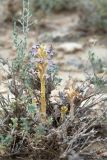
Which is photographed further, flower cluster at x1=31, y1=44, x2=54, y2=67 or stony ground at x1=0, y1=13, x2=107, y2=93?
stony ground at x1=0, y1=13, x2=107, y2=93

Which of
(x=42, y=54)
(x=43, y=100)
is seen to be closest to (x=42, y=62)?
(x=42, y=54)

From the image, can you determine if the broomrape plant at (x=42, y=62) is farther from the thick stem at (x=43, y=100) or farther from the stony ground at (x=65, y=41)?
the stony ground at (x=65, y=41)

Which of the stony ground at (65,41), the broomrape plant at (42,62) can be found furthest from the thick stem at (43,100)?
the stony ground at (65,41)

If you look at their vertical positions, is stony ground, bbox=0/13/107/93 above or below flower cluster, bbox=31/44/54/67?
above

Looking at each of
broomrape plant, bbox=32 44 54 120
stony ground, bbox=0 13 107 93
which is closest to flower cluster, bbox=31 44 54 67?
broomrape plant, bbox=32 44 54 120

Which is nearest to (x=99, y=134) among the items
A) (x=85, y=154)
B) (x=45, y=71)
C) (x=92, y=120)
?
(x=92, y=120)

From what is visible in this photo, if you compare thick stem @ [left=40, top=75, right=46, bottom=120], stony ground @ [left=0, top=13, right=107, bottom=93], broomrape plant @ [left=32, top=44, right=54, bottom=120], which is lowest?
thick stem @ [left=40, top=75, right=46, bottom=120]

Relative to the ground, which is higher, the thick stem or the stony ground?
the stony ground

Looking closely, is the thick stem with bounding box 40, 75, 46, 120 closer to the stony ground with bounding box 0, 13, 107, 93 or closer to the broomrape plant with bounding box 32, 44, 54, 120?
the broomrape plant with bounding box 32, 44, 54, 120

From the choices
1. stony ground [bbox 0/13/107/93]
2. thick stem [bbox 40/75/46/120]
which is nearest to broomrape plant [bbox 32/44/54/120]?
Answer: thick stem [bbox 40/75/46/120]

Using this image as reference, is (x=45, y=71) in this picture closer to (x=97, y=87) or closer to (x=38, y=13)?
(x=97, y=87)

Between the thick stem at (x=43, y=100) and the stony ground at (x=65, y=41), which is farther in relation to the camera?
the stony ground at (x=65, y=41)
